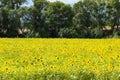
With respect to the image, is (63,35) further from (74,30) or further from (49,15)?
(49,15)

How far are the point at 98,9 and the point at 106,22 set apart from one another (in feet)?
9.96

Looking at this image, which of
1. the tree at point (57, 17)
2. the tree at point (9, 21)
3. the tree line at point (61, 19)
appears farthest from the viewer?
the tree at point (57, 17)

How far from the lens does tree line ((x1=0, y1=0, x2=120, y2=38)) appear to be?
3093 inches

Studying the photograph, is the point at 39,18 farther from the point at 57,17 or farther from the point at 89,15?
the point at 89,15

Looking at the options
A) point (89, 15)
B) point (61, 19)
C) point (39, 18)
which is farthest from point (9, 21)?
point (89, 15)

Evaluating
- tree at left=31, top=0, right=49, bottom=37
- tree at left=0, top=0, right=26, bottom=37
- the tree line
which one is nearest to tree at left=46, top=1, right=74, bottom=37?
the tree line

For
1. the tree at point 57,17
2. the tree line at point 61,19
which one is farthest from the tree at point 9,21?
the tree at point 57,17

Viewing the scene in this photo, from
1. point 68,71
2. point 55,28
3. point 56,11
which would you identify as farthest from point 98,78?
point 56,11

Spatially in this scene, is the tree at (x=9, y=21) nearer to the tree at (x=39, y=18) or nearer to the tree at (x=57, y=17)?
the tree at (x=39, y=18)

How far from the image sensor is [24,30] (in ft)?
275

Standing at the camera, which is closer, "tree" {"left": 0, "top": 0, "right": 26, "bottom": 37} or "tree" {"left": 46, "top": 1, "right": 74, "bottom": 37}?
"tree" {"left": 0, "top": 0, "right": 26, "bottom": 37}

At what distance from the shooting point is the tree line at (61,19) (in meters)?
78.6

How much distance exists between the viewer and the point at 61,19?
87625 millimetres

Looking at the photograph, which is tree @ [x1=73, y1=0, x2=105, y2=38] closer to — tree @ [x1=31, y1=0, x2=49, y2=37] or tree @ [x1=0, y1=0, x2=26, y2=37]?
tree @ [x1=31, y1=0, x2=49, y2=37]
